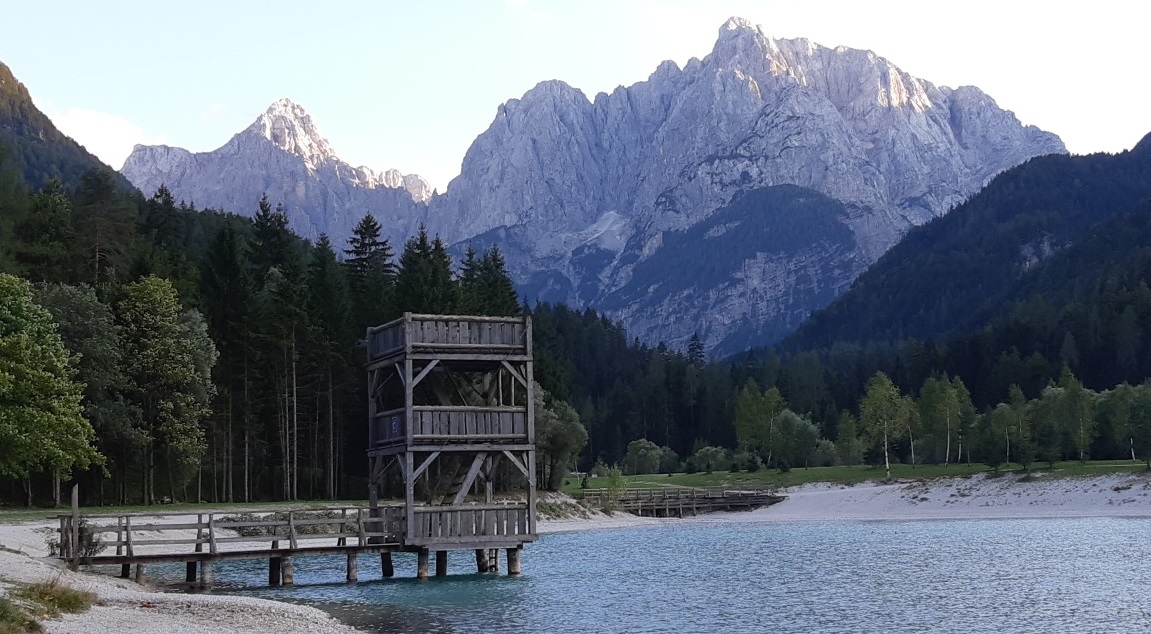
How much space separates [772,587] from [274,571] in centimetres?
1845

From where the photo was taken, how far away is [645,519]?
327ft

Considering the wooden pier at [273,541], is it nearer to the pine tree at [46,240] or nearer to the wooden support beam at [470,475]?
the wooden support beam at [470,475]

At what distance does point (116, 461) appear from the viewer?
247 ft

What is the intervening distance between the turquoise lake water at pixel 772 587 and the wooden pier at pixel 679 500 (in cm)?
3409

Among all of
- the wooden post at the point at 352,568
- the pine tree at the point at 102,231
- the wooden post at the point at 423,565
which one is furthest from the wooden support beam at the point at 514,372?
the pine tree at the point at 102,231

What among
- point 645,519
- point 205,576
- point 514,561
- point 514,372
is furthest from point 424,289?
point 205,576

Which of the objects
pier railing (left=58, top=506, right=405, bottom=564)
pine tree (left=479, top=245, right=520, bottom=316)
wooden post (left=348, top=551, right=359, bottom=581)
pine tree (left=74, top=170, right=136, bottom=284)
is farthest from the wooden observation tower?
pine tree (left=479, top=245, right=520, bottom=316)

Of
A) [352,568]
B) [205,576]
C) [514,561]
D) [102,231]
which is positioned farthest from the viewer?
[102,231]

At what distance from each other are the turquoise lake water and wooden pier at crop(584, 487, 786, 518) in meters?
34.1

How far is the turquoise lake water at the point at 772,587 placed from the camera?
3338cm

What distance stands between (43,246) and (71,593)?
62681 mm

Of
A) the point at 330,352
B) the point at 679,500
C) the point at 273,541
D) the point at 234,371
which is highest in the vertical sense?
the point at 330,352

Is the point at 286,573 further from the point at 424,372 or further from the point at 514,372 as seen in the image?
the point at 514,372

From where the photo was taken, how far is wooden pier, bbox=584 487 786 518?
10375 cm
